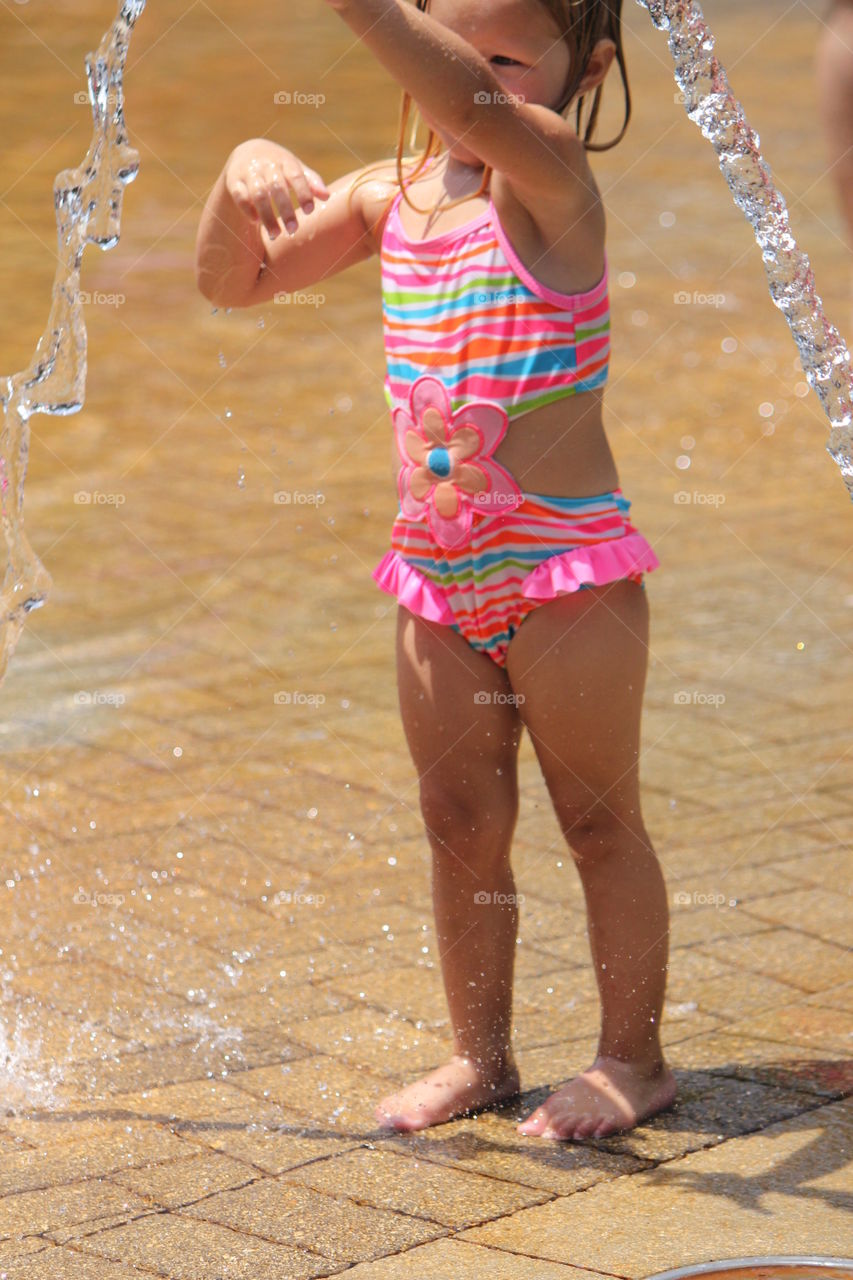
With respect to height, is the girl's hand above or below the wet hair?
below

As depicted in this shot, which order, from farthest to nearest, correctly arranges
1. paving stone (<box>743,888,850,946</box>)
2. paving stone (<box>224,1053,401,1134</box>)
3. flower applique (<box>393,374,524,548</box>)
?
paving stone (<box>743,888,850,946</box>), paving stone (<box>224,1053,401,1134</box>), flower applique (<box>393,374,524,548</box>)

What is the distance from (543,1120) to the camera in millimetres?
2568

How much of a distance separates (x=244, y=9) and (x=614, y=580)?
1569 cm

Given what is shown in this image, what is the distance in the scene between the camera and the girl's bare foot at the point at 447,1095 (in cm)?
260

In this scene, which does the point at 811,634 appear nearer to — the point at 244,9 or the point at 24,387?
the point at 24,387
